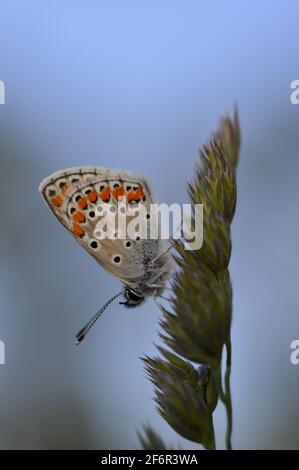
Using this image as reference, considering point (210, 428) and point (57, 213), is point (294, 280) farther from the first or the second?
point (210, 428)

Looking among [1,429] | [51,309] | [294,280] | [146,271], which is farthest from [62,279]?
[146,271]

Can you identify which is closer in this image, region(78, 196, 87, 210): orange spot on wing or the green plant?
the green plant

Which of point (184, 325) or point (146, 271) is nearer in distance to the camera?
point (184, 325)

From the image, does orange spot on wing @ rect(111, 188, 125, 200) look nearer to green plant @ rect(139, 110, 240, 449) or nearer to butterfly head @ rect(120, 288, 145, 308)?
butterfly head @ rect(120, 288, 145, 308)

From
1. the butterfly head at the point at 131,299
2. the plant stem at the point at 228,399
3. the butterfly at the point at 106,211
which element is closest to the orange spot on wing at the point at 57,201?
the butterfly at the point at 106,211

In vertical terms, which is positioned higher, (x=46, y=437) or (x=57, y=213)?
(x=57, y=213)

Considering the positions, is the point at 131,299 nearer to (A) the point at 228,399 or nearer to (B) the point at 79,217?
(B) the point at 79,217

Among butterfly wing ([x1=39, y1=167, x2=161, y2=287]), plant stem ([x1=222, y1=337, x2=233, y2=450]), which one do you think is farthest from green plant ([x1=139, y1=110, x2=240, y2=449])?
butterfly wing ([x1=39, y1=167, x2=161, y2=287])
